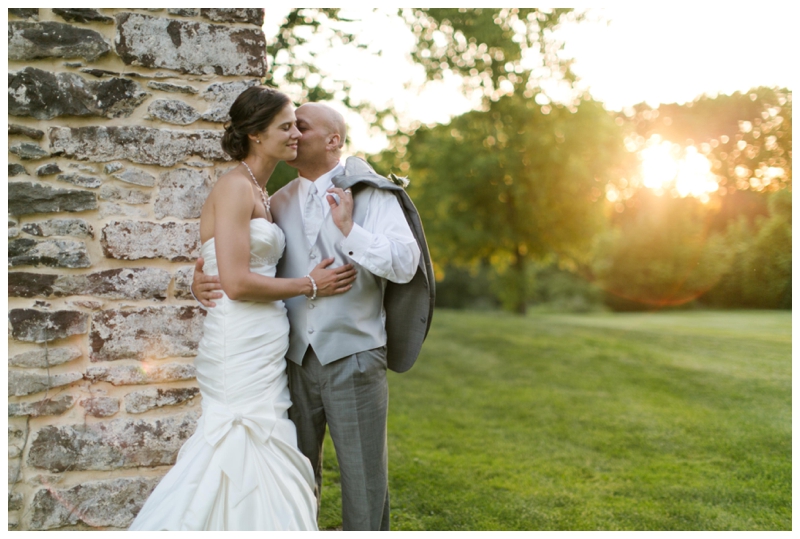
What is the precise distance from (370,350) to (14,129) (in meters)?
1.87

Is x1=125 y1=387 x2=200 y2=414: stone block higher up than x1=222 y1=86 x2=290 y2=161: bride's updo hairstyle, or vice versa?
x1=222 y1=86 x2=290 y2=161: bride's updo hairstyle

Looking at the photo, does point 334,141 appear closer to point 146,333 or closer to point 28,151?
point 146,333

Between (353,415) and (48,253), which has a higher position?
(48,253)

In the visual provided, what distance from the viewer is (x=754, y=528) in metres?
3.89

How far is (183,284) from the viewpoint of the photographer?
9.26 ft

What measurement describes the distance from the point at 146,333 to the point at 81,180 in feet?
2.49

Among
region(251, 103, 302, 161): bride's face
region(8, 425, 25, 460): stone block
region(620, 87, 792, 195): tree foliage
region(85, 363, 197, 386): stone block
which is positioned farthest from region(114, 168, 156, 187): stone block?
region(620, 87, 792, 195): tree foliage

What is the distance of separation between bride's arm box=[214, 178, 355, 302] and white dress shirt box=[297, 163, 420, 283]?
0.43 feet

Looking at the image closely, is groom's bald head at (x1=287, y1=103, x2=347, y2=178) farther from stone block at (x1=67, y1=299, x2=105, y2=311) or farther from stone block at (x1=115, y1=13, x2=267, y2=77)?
stone block at (x1=67, y1=299, x2=105, y2=311)

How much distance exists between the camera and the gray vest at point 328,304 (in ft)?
8.02

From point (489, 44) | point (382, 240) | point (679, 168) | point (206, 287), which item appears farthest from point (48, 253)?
point (679, 168)

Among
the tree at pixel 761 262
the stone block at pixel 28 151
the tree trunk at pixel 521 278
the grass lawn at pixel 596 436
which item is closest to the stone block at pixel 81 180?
the stone block at pixel 28 151

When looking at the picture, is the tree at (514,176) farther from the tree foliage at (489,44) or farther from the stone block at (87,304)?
the stone block at (87,304)

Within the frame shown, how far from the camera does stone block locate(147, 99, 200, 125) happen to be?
9.13 feet
